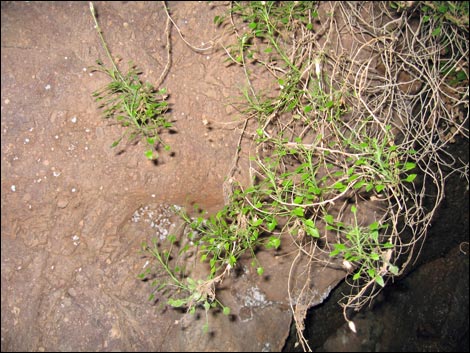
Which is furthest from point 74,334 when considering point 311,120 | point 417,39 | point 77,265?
point 417,39

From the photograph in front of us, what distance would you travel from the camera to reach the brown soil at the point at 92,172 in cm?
211

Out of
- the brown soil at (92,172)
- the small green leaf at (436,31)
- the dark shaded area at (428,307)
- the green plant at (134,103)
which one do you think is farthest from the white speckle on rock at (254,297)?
the small green leaf at (436,31)

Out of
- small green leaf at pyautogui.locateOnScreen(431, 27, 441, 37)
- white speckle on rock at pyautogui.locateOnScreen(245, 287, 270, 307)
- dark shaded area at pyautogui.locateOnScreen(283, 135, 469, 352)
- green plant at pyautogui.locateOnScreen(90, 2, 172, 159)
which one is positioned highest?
small green leaf at pyautogui.locateOnScreen(431, 27, 441, 37)

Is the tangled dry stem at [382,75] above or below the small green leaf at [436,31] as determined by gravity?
below

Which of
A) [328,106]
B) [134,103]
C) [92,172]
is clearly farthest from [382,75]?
[92,172]

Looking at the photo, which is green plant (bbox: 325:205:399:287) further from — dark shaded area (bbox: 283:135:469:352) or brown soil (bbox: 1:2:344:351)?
dark shaded area (bbox: 283:135:469:352)

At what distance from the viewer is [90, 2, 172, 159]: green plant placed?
2010mm

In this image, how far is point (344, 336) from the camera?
11.9ft

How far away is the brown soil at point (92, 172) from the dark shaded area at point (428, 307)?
1.32 meters

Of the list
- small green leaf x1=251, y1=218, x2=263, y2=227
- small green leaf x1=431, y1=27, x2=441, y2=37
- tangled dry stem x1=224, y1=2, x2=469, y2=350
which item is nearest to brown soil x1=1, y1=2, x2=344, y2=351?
tangled dry stem x1=224, y1=2, x2=469, y2=350

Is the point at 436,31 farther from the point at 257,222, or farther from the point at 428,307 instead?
the point at 428,307

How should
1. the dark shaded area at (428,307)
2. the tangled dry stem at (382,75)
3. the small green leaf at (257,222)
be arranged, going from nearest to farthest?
the small green leaf at (257,222) → the tangled dry stem at (382,75) → the dark shaded area at (428,307)

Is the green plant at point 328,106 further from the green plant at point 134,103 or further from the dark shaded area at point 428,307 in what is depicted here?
the dark shaded area at point 428,307

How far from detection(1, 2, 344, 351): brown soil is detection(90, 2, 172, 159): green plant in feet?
0.17
